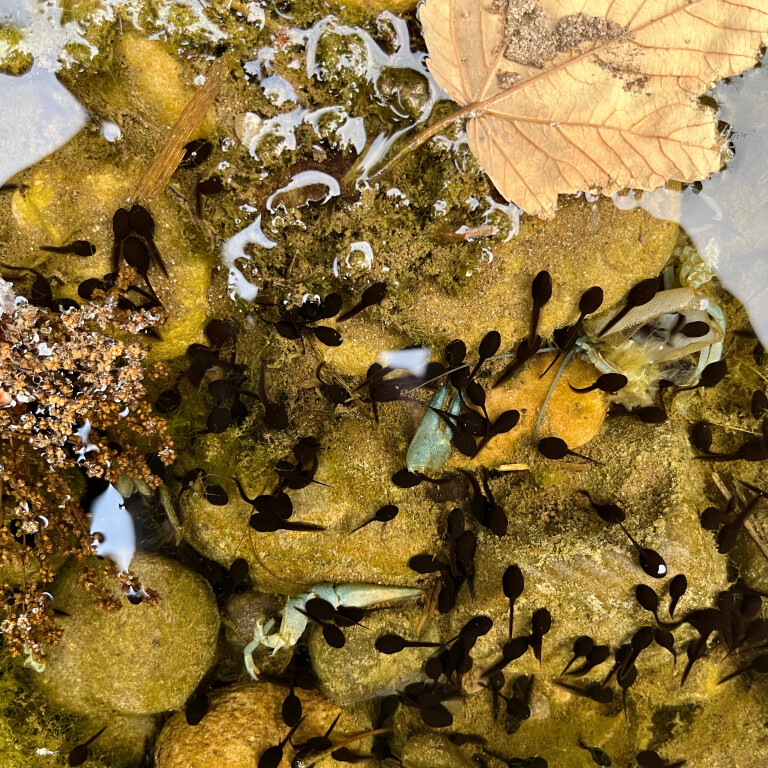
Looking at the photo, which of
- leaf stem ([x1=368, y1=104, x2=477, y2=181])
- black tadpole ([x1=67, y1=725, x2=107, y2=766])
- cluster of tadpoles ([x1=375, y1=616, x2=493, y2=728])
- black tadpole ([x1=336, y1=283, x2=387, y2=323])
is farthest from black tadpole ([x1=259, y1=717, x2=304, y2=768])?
leaf stem ([x1=368, y1=104, x2=477, y2=181])

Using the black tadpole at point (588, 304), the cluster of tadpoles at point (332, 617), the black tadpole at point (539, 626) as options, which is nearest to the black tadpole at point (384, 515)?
the cluster of tadpoles at point (332, 617)

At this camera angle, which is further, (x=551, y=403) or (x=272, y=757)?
(x=551, y=403)

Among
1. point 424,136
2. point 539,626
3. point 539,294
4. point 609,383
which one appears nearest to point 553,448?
point 609,383

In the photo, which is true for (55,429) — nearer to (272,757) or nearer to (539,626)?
(272,757)

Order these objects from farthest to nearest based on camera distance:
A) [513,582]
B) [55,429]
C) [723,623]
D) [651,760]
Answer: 1. [651,760]
2. [723,623]
3. [513,582]
4. [55,429]

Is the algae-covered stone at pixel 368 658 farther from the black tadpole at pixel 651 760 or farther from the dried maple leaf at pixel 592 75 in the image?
the dried maple leaf at pixel 592 75

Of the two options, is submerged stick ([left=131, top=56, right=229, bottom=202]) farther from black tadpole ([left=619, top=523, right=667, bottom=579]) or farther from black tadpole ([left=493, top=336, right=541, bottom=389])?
black tadpole ([left=619, top=523, right=667, bottom=579])
